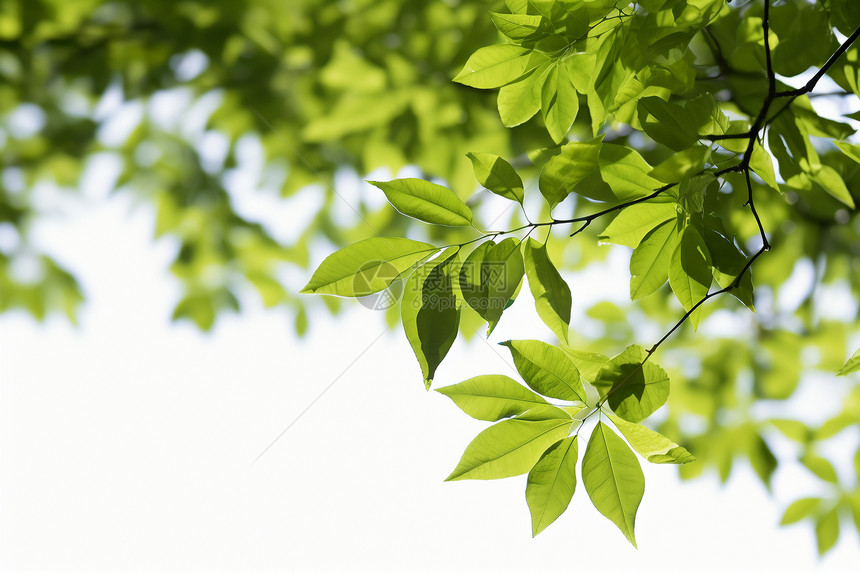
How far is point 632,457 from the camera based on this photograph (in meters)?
0.58

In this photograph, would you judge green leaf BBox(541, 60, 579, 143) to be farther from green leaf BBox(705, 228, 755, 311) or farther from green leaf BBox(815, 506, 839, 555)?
green leaf BBox(815, 506, 839, 555)

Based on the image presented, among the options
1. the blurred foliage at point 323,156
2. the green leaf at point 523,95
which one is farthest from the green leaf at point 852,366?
the blurred foliage at point 323,156

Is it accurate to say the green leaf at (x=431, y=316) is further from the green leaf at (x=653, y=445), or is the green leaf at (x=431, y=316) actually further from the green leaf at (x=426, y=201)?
the green leaf at (x=653, y=445)

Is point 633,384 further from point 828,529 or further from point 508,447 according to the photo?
point 828,529

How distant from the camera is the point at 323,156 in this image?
1.96 metres

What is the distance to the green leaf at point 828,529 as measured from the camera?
1.72 m

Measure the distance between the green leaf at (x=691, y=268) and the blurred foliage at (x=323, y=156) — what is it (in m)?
0.91

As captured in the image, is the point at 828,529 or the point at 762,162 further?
the point at 828,529

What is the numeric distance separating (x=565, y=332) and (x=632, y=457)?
0.15 metres

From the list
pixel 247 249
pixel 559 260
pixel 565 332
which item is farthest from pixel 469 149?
pixel 565 332

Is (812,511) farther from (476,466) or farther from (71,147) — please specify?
(71,147)

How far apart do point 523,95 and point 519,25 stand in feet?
0.29

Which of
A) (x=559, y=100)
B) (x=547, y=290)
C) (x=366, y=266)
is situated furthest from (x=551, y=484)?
(x=559, y=100)

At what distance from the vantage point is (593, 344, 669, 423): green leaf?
600 millimetres
